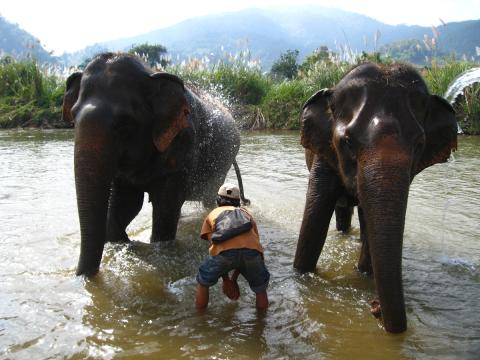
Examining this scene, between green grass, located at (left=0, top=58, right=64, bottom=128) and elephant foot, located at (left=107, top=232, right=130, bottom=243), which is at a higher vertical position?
green grass, located at (left=0, top=58, right=64, bottom=128)

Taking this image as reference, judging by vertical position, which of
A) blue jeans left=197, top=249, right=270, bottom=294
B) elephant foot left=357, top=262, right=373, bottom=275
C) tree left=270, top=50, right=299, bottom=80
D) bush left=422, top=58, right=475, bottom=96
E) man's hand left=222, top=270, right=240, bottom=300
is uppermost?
tree left=270, top=50, right=299, bottom=80

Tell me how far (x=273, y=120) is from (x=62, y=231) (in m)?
12.5

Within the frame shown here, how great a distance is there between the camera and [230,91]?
1805 cm

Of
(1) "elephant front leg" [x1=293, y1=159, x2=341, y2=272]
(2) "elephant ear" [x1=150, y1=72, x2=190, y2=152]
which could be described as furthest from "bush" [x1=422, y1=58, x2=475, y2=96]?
(2) "elephant ear" [x1=150, y1=72, x2=190, y2=152]

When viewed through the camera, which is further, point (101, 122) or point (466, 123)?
point (466, 123)

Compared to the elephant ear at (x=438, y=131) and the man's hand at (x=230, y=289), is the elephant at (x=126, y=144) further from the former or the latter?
the elephant ear at (x=438, y=131)

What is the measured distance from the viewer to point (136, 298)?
3.73 meters

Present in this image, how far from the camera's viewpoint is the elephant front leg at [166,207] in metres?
4.63

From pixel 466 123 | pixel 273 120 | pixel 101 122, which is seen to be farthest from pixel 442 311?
pixel 273 120

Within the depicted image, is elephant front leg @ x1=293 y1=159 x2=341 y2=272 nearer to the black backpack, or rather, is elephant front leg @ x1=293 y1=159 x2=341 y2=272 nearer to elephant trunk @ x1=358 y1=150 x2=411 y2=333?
the black backpack

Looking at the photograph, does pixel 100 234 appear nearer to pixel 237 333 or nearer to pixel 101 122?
pixel 101 122

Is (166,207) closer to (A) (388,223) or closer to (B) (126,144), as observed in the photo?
(B) (126,144)

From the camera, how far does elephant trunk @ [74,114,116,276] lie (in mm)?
3609

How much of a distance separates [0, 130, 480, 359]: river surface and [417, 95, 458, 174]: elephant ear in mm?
978
